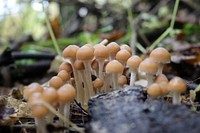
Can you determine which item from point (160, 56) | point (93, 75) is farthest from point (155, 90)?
point (93, 75)

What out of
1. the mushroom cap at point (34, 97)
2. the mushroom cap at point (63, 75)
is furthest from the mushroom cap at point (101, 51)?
the mushroom cap at point (34, 97)

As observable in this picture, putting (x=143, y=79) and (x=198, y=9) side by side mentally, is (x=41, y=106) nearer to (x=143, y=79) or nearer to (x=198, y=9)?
(x=143, y=79)

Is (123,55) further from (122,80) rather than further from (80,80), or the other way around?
(80,80)

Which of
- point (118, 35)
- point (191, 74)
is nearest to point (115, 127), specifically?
point (191, 74)

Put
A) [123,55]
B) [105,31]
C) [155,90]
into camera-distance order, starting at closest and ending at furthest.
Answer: [155,90]
[123,55]
[105,31]

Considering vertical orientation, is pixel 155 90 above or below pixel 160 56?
below

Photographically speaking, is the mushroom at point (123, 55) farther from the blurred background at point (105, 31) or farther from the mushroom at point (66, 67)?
the blurred background at point (105, 31)
